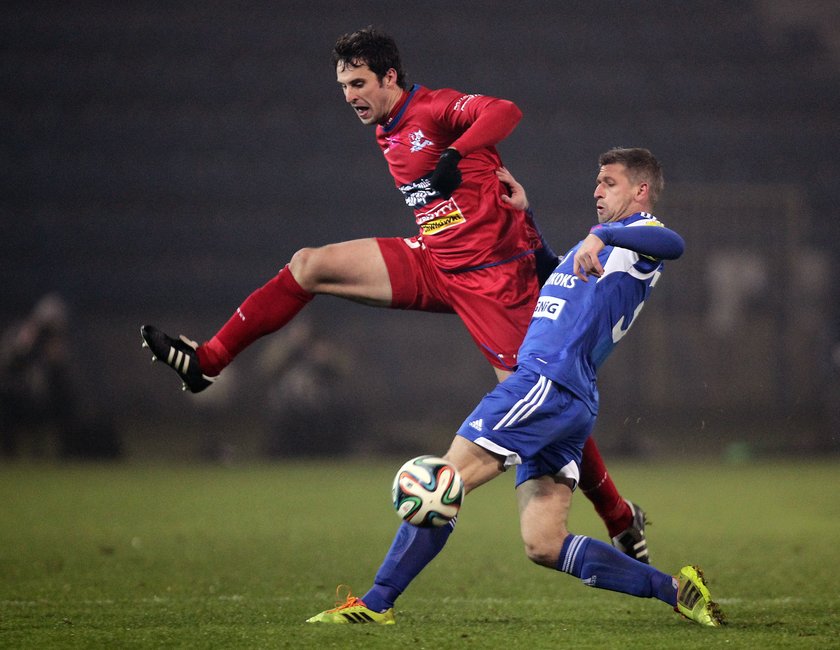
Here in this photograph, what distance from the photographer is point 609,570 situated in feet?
15.1

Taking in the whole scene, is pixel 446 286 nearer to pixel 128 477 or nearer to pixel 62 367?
pixel 128 477

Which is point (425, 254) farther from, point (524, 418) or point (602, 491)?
point (602, 491)

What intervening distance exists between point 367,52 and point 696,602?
2.49 meters

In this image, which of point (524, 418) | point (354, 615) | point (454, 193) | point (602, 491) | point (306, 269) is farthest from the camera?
point (602, 491)

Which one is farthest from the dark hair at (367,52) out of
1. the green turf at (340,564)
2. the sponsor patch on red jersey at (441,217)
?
the green turf at (340,564)

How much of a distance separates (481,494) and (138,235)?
10789mm

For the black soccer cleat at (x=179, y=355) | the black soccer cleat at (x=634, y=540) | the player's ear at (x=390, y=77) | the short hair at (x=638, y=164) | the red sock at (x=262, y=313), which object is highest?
the player's ear at (x=390, y=77)

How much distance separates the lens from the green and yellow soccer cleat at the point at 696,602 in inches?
180

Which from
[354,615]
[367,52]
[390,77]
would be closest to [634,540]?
[354,615]

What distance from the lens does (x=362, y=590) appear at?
591 centimetres

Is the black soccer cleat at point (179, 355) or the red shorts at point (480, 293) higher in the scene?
the red shorts at point (480, 293)

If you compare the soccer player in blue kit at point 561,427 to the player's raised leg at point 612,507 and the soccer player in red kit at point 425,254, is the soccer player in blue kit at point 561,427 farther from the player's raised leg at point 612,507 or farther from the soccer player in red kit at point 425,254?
the player's raised leg at point 612,507

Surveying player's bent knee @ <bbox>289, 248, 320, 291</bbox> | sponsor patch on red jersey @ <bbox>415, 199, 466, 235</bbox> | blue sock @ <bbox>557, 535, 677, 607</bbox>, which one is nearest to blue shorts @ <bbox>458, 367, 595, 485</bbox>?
blue sock @ <bbox>557, 535, 677, 607</bbox>

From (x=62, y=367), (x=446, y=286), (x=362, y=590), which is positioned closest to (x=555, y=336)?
(x=446, y=286)
